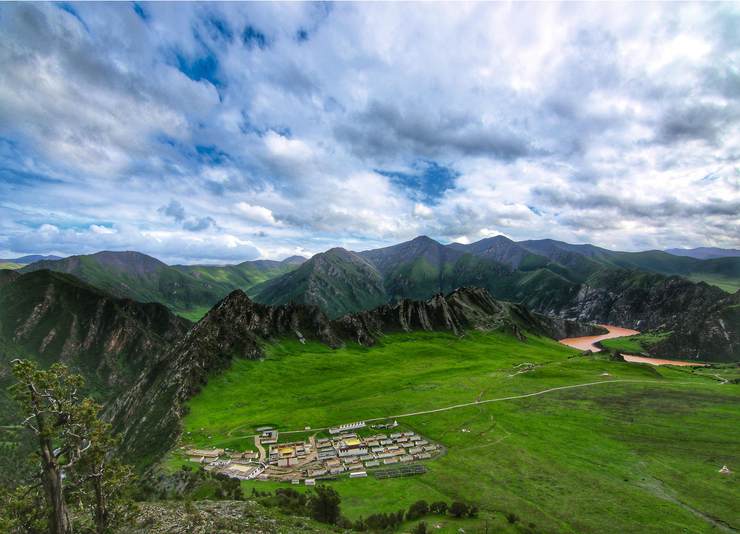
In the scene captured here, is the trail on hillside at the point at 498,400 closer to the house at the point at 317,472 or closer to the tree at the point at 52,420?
the house at the point at 317,472

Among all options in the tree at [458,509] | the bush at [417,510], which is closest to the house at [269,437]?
the bush at [417,510]

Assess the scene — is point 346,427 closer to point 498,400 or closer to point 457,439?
point 457,439

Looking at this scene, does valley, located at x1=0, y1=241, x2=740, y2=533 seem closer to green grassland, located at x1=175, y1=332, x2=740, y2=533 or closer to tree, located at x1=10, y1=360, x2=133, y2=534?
green grassland, located at x1=175, y1=332, x2=740, y2=533

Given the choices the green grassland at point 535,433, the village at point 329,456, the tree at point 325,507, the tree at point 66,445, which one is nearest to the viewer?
the tree at point 66,445

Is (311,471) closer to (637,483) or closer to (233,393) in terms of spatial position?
(637,483)

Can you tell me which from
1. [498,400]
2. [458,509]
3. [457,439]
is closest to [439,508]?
[458,509]

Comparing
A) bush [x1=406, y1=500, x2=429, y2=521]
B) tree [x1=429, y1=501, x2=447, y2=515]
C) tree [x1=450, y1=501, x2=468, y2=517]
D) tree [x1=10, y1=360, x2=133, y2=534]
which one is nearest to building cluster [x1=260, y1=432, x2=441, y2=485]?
bush [x1=406, y1=500, x2=429, y2=521]

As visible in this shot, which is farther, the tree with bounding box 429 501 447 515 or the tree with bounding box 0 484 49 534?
the tree with bounding box 429 501 447 515
